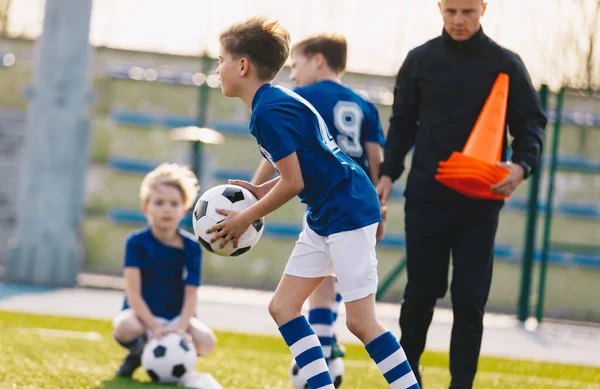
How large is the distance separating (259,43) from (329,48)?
1.52 meters

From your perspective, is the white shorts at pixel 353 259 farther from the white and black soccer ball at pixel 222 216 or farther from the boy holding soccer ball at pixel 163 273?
the boy holding soccer ball at pixel 163 273

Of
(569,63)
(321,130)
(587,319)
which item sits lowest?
(587,319)

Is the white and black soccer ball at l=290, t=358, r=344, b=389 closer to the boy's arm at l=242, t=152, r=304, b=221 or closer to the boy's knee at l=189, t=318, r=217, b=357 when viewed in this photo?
the boy's knee at l=189, t=318, r=217, b=357

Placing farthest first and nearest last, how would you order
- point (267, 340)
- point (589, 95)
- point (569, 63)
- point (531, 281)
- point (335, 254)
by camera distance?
1. point (569, 63)
2. point (589, 95)
3. point (531, 281)
4. point (267, 340)
5. point (335, 254)

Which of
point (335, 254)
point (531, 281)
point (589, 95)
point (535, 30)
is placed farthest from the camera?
point (535, 30)

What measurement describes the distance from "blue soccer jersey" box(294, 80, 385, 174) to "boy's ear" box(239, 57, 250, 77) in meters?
1.31

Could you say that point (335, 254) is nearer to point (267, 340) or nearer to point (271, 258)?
point (267, 340)

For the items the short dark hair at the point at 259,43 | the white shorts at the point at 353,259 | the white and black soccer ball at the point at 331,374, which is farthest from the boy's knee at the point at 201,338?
the short dark hair at the point at 259,43

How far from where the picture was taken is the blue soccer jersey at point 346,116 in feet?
16.1

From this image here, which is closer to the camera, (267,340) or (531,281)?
(267,340)

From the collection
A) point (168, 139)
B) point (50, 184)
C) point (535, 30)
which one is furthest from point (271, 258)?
point (535, 30)

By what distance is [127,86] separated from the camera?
38.8 ft

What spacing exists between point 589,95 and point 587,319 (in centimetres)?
263

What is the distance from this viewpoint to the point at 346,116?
194 inches
